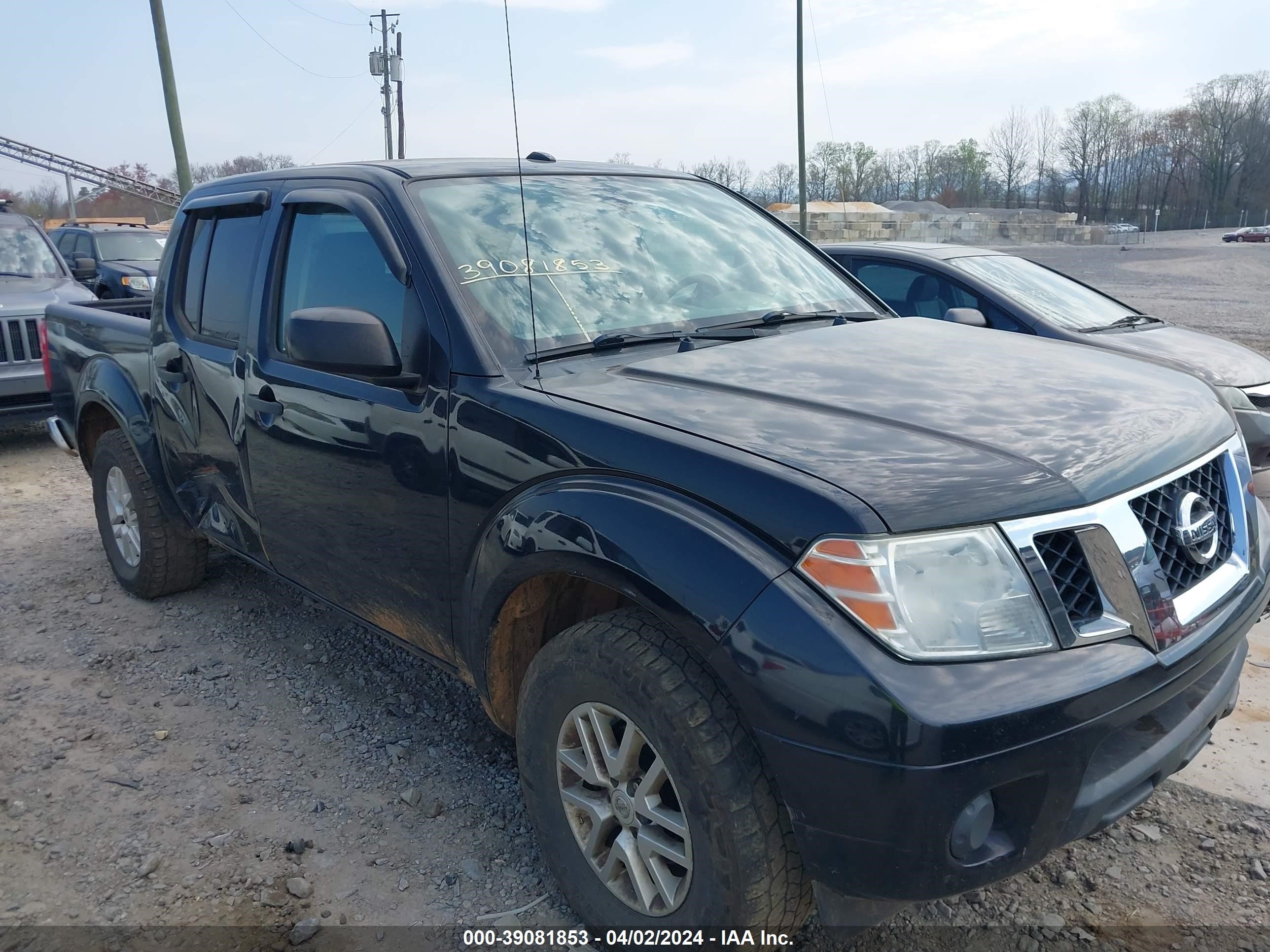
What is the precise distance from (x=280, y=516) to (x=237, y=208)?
1260 mm

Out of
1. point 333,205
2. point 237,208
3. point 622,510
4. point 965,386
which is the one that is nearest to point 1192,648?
point 965,386

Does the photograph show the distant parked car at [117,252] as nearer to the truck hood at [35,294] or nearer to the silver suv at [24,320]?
A: the silver suv at [24,320]

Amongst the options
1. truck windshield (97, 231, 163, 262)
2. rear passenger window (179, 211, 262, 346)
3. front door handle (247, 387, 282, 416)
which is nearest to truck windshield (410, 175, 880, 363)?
front door handle (247, 387, 282, 416)

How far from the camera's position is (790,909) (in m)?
1.99

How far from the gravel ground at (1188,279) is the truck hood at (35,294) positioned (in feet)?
37.8

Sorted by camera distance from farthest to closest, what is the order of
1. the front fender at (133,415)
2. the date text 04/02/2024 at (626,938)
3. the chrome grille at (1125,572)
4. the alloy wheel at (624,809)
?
the front fender at (133,415)
the alloy wheel at (624,809)
the date text 04/02/2024 at (626,938)
the chrome grille at (1125,572)

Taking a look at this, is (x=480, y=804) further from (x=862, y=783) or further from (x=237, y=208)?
(x=237, y=208)

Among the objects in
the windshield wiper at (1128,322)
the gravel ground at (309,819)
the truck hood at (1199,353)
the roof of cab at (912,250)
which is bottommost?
the gravel ground at (309,819)

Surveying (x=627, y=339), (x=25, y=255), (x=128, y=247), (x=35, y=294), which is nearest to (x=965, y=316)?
(x=627, y=339)

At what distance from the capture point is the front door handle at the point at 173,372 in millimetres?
3898

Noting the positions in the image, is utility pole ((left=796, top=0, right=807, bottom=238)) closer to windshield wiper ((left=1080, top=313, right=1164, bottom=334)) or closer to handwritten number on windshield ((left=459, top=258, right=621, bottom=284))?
windshield wiper ((left=1080, top=313, right=1164, bottom=334))

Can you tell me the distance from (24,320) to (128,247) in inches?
373

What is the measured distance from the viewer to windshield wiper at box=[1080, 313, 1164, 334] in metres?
6.06

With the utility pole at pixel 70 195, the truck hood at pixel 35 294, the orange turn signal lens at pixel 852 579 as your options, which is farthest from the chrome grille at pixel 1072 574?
the utility pole at pixel 70 195
